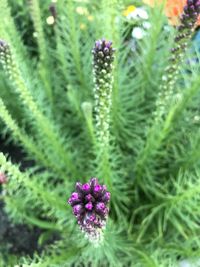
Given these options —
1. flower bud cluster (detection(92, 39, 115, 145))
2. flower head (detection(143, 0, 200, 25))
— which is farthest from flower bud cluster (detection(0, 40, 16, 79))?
flower head (detection(143, 0, 200, 25))

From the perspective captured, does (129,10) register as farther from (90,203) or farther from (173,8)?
(90,203)

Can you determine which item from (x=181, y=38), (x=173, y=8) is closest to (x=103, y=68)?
(x=181, y=38)

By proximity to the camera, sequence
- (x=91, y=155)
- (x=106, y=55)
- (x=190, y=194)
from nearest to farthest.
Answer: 1. (x=106, y=55)
2. (x=190, y=194)
3. (x=91, y=155)

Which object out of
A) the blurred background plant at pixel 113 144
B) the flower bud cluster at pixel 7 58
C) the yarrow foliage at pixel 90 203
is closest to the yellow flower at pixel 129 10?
the blurred background plant at pixel 113 144

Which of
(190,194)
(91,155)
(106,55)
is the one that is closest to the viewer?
(106,55)

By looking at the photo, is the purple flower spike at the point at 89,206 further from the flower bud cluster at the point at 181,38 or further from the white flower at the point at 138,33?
the white flower at the point at 138,33

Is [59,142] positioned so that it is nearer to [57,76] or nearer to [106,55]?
[57,76]

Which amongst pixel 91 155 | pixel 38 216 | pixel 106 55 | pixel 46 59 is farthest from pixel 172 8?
pixel 38 216
